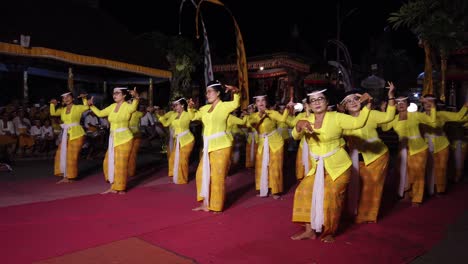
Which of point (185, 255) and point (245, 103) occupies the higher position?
point (245, 103)

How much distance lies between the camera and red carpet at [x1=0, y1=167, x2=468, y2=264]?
3.86m

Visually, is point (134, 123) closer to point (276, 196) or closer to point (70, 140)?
point (70, 140)

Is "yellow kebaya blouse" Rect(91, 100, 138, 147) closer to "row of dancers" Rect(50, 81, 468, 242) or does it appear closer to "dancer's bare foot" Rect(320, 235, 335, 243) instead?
"row of dancers" Rect(50, 81, 468, 242)

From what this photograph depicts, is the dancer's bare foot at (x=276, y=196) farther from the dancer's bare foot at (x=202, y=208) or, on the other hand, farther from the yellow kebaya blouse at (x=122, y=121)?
the yellow kebaya blouse at (x=122, y=121)

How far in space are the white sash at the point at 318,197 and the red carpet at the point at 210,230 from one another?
0.74ft

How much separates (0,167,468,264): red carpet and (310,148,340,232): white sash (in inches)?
8.8

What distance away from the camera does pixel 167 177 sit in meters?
8.51

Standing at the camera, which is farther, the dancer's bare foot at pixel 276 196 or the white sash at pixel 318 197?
the dancer's bare foot at pixel 276 196

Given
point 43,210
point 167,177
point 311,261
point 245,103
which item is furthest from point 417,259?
point 245,103

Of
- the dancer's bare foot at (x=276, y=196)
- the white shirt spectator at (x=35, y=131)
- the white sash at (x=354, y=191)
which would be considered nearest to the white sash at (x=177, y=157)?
the dancer's bare foot at (x=276, y=196)

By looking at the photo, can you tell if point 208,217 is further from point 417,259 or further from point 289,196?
point 417,259

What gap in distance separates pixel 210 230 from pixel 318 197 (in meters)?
1.32

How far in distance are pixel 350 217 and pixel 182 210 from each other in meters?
2.25

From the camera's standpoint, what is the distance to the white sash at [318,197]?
13.5ft
